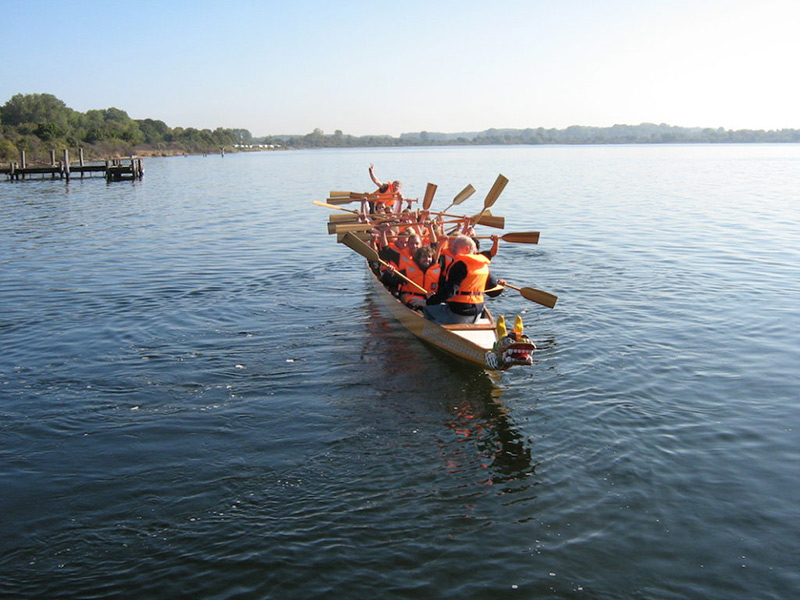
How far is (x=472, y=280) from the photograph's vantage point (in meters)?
10.5

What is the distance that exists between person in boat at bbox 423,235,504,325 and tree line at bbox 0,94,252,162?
211 ft

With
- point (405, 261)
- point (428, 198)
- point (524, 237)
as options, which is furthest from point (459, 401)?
point (428, 198)

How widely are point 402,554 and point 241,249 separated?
703 inches

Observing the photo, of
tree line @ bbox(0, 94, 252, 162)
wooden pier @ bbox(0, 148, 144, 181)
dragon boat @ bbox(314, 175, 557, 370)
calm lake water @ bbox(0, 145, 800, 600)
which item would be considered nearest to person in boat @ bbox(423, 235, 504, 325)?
dragon boat @ bbox(314, 175, 557, 370)

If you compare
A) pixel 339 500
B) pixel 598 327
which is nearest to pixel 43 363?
pixel 339 500

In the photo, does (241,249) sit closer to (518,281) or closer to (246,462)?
(518,281)

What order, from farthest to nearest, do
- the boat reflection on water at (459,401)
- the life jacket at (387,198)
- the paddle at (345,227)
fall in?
the life jacket at (387,198), the paddle at (345,227), the boat reflection on water at (459,401)

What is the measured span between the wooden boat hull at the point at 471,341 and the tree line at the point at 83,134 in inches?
2500

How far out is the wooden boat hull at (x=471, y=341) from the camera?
29.1ft

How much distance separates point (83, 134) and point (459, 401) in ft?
345

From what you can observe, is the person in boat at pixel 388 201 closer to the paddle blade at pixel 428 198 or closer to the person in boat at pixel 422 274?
the paddle blade at pixel 428 198

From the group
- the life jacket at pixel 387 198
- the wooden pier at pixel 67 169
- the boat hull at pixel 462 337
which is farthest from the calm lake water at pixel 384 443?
the wooden pier at pixel 67 169

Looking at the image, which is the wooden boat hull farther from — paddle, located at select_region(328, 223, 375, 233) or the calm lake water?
paddle, located at select_region(328, 223, 375, 233)

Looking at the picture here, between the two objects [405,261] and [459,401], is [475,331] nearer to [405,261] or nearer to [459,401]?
[459,401]
